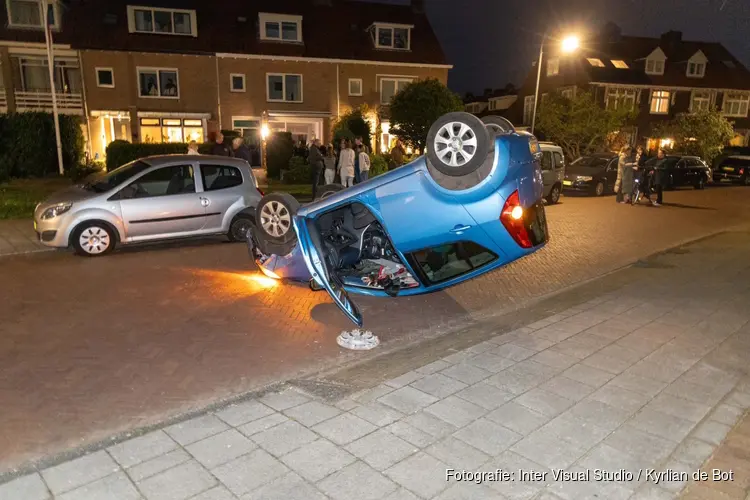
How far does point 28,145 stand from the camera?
741 inches

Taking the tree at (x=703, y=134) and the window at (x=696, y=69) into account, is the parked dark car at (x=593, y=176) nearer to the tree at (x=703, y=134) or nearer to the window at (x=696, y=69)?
the tree at (x=703, y=134)

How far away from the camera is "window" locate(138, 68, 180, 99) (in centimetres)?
2669

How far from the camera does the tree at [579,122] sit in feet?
94.4

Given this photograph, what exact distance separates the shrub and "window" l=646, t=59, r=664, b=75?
30.7 meters

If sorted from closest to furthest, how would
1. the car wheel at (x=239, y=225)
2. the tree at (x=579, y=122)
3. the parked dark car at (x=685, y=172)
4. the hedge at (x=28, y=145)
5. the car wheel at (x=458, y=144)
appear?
the car wheel at (x=458, y=144), the car wheel at (x=239, y=225), the hedge at (x=28, y=145), the parked dark car at (x=685, y=172), the tree at (x=579, y=122)

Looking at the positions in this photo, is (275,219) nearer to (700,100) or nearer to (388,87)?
(388,87)

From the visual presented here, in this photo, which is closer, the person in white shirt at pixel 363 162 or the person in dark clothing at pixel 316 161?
the person in white shirt at pixel 363 162

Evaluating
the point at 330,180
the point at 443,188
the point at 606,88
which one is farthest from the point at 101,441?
the point at 606,88

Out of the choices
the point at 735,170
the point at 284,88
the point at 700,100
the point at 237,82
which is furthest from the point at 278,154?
Answer: the point at 700,100

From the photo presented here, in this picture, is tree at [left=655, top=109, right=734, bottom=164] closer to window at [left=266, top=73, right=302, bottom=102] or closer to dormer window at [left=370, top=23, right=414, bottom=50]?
dormer window at [left=370, top=23, right=414, bottom=50]

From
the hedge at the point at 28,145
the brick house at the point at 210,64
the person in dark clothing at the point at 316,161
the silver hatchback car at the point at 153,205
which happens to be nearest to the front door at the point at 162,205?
the silver hatchback car at the point at 153,205

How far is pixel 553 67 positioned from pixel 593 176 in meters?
24.1

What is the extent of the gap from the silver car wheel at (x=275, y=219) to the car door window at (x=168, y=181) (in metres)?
3.59

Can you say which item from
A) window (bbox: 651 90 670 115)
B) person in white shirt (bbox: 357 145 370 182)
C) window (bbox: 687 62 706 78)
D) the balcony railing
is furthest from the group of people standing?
window (bbox: 687 62 706 78)
